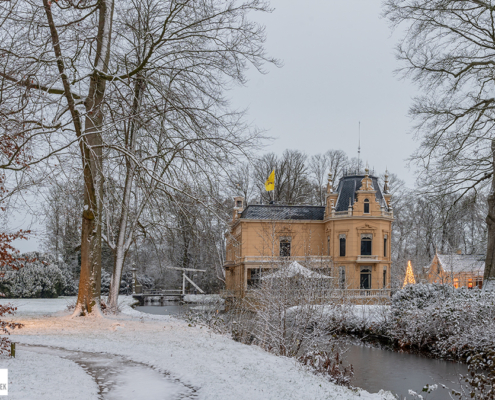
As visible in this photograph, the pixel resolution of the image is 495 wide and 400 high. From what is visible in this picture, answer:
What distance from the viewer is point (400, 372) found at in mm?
11156

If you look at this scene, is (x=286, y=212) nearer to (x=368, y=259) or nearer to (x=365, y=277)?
(x=368, y=259)

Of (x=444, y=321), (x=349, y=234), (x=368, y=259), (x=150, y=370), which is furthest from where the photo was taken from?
(x=349, y=234)

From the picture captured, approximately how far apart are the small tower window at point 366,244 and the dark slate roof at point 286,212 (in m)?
3.32

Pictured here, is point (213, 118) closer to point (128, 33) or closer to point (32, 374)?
point (128, 33)

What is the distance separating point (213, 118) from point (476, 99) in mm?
9049

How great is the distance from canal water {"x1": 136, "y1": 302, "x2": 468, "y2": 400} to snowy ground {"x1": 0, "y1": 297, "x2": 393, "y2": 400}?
263cm

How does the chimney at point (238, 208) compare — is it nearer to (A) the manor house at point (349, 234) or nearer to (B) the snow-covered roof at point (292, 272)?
(A) the manor house at point (349, 234)

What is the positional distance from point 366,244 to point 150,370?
83.3ft

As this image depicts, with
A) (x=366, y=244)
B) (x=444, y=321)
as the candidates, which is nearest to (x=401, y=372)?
(x=444, y=321)

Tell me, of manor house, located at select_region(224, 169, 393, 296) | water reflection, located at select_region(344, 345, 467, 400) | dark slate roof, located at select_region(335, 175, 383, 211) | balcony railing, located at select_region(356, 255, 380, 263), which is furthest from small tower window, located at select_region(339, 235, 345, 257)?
water reflection, located at select_region(344, 345, 467, 400)

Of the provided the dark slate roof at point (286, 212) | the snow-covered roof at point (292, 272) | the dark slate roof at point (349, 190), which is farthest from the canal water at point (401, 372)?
the dark slate roof at point (349, 190)

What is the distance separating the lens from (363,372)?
35.8 ft

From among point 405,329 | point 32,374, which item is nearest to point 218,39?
point 32,374

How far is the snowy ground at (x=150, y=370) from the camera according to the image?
546 centimetres
